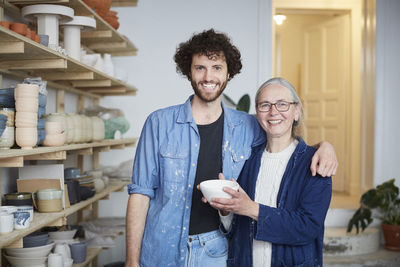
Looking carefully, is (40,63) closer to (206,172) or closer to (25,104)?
(25,104)

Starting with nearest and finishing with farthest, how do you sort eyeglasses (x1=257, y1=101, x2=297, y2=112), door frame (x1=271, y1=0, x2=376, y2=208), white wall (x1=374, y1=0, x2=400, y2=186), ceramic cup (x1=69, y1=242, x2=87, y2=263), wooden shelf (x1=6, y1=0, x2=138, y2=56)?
eyeglasses (x1=257, y1=101, x2=297, y2=112)
wooden shelf (x1=6, y1=0, x2=138, y2=56)
ceramic cup (x1=69, y1=242, x2=87, y2=263)
white wall (x1=374, y1=0, x2=400, y2=186)
door frame (x1=271, y1=0, x2=376, y2=208)

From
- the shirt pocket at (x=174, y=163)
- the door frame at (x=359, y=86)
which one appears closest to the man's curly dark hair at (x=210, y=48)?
the shirt pocket at (x=174, y=163)

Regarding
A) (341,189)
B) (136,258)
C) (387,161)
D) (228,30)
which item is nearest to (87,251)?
(136,258)

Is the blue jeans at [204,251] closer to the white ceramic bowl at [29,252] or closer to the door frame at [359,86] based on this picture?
the white ceramic bowl at [29,252]

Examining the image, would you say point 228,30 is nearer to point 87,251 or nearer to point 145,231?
point 87,251

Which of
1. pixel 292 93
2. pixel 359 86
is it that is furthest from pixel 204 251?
pixel 359 86

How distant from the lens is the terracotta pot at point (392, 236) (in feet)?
12.4

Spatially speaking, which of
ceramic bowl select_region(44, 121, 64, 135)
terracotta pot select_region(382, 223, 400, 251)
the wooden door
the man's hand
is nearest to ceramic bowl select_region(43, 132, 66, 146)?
ceramic bowl select_region(44, 121, 64, 135)

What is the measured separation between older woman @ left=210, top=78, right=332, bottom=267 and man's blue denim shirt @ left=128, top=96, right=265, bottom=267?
131mm

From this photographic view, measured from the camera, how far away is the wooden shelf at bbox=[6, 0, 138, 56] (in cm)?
223

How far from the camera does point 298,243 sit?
1488 millimetres

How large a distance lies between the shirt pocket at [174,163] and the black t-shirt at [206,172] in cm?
6

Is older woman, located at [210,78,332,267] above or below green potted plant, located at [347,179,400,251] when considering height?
above

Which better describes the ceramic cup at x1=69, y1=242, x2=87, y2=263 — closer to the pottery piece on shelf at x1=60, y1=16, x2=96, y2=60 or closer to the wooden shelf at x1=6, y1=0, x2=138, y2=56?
the pottery piece on shelf at x1=60, y1=16, x2=96, y2=60
